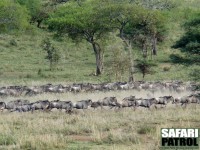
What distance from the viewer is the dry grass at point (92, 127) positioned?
13.6 m

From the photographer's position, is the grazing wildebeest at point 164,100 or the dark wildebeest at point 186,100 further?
the dark wildebeest at point 186,100

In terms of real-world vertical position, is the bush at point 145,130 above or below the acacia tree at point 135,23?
below

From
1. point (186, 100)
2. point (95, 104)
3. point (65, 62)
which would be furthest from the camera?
point (65, 62)

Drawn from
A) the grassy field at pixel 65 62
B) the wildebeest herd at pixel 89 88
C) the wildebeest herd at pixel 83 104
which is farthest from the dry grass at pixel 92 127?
the grassy field at pixel 65 62

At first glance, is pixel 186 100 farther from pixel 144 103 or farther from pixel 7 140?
pixel 7 140

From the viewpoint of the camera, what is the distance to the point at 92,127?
16.2m

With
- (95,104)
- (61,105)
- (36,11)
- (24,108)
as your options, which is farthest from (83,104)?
(36,11)

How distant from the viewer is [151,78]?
133ft

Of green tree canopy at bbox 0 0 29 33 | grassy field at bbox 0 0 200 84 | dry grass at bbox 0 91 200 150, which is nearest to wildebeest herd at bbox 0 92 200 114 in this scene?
dry grass at bbox 0 91 200 150

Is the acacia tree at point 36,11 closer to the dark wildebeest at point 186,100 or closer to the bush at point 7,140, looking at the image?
the dark wildebeest at point 186,100

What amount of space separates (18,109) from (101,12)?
22.6m

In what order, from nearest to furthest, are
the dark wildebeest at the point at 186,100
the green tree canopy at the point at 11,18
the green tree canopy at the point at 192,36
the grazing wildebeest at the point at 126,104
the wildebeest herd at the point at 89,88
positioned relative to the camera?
the grazing wildebeest at the point at 126,104 < the dark wildebeest at the point at 186,100 < the green tree canopy at the point at 192,36 < the wildebeest herd at the point at 89,88 < the green tree canopy at the point at 11,18

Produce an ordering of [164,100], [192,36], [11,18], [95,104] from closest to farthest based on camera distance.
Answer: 1. [95,104]
2. [164,100]
3. [192,36]
4. [11,18]

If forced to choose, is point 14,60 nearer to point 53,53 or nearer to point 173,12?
point 53,53
